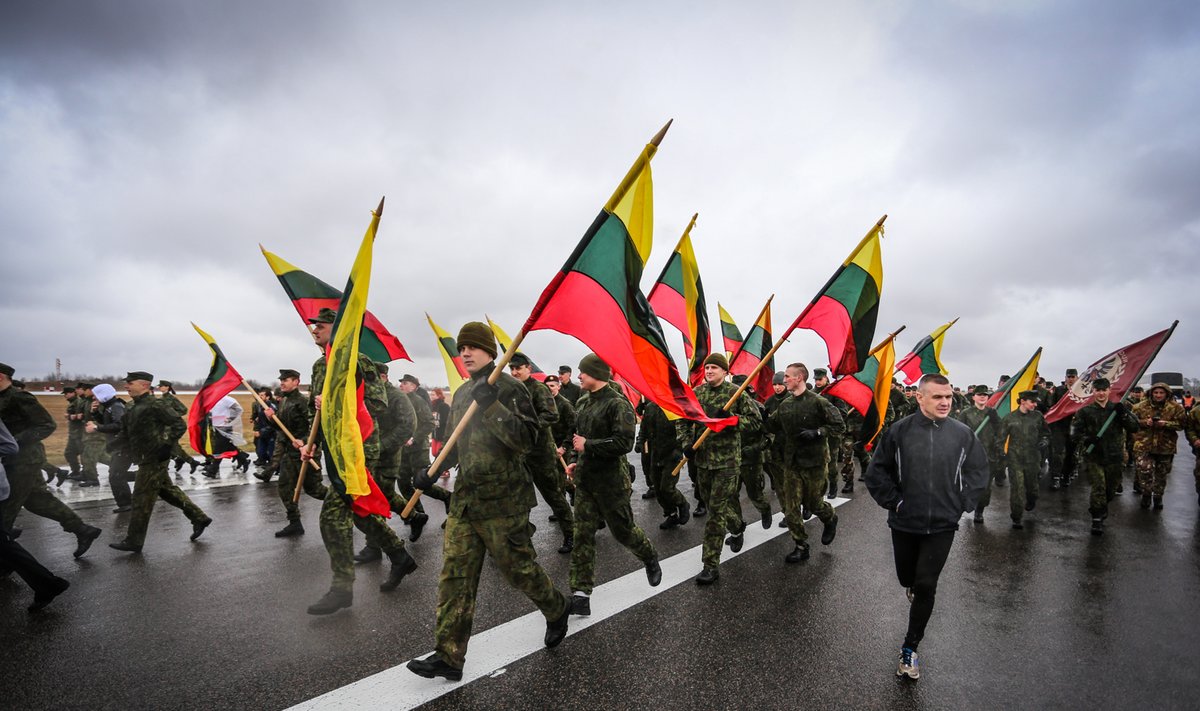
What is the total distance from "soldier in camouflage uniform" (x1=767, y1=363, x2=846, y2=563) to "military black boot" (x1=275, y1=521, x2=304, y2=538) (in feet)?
20.2

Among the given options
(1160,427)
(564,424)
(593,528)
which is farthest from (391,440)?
(1160,427)

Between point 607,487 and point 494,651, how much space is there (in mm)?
1536

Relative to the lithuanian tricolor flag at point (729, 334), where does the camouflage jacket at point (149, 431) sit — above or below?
below

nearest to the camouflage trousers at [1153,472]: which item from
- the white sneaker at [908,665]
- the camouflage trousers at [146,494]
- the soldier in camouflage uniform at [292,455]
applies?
the white sneaker at [908,665]

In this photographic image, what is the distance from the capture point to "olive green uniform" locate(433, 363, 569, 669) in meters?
3.34

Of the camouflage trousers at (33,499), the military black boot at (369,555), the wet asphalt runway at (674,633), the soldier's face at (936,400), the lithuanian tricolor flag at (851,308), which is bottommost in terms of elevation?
the military black boot at (369,555)

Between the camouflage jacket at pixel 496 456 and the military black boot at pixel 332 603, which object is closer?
the camouflage jacket at pixel 496 456

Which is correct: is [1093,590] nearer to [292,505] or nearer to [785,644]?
[785,644]

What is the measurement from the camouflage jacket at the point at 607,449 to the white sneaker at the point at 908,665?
88.6 inches

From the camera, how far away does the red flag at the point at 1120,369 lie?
25.4ft

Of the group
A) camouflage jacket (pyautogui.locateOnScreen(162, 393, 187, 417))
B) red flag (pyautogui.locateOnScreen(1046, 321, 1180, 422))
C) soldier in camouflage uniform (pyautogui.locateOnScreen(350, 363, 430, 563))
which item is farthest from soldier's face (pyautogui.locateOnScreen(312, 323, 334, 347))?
red flag (pyautogui.locateOnScreen(1046, 321, 1180, 422))

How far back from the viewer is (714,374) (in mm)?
5770

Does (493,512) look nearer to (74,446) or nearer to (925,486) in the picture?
(925,486)

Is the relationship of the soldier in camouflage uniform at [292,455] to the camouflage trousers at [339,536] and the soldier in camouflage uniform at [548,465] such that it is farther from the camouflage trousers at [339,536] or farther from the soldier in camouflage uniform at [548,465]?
the soldier in camouflage uniform at [548,465]
